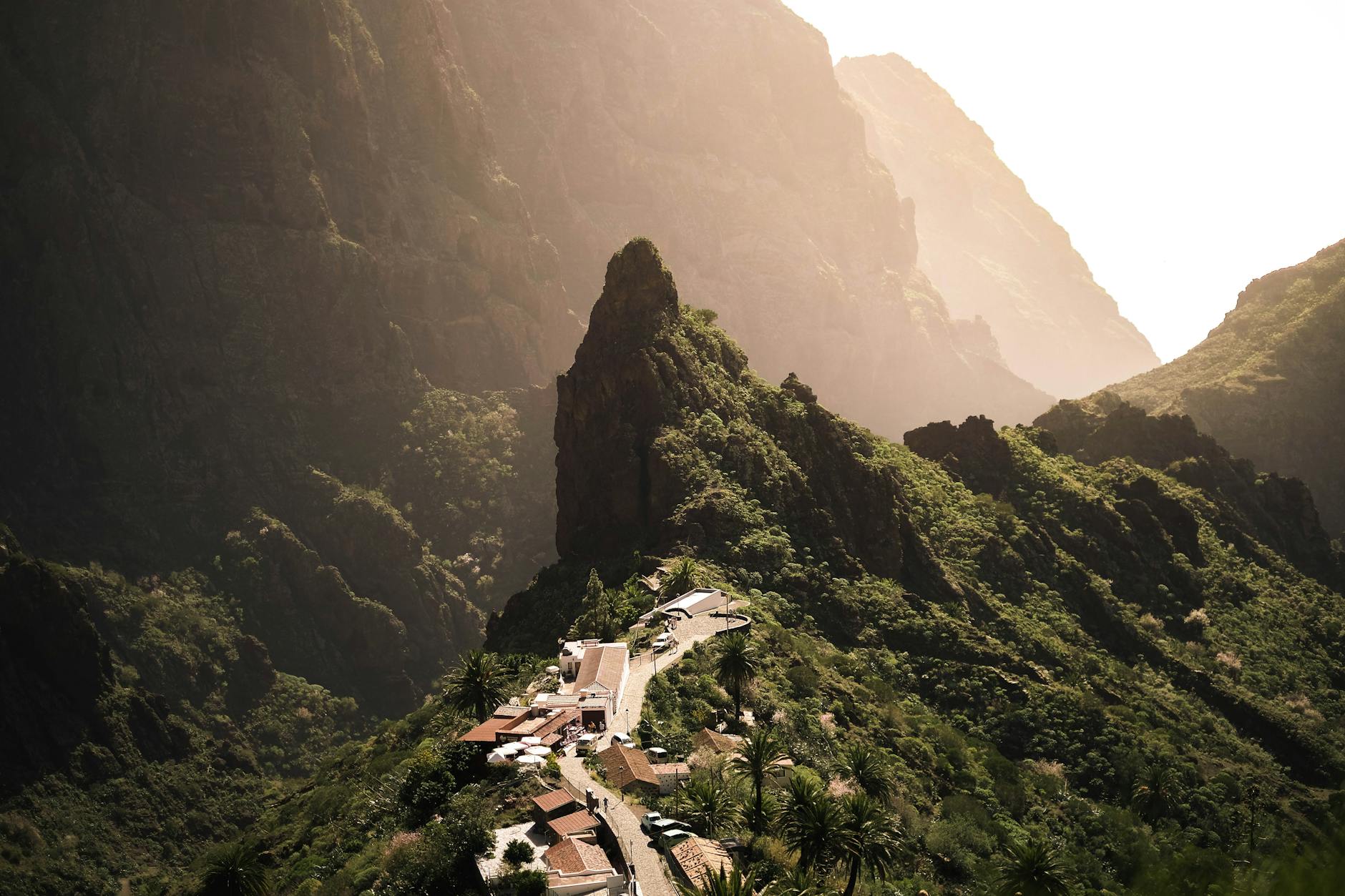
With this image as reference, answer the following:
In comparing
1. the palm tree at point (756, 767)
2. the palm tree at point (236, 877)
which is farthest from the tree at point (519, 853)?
the palm tree at point (236, 877)

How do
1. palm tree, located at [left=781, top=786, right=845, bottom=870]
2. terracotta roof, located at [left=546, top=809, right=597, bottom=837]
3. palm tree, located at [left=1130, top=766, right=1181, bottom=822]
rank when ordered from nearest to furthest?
palm tree, located at [left=781, top=786, right=845, bottom=870] < terracotta roof, located at [left=546, top=809, right=597, bottom=837] < palm tree, located at [left=1130, top=766, right=1181, bottom=822]

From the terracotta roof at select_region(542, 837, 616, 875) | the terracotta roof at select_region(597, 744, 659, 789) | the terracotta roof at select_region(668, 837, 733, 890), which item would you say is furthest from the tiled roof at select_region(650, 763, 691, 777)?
the terracotta roof at select_region(542, 837, 616, 875)

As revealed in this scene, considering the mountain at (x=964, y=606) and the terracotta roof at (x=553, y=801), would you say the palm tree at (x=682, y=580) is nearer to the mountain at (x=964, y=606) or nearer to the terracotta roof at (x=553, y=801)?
the mountain at (x=964, y=606)

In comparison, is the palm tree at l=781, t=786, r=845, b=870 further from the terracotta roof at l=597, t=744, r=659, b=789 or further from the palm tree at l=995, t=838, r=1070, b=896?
the terracotta roof at l=597, t=744, r=659, b=789

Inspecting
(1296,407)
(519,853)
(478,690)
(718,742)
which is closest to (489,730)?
(478,690)

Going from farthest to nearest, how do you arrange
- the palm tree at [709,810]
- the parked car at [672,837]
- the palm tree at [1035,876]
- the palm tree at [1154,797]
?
the palm tree at [1154,797] → the palm tree at [709,810] → the palm tree at [1035,876] → the parked car at [672,837]
